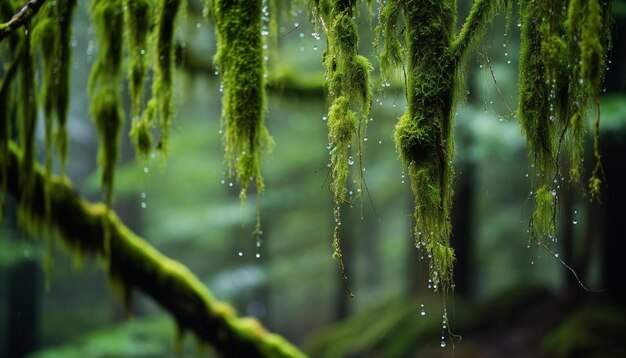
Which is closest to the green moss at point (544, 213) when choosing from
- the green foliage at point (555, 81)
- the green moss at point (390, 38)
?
the green foliage at point (555, 81)

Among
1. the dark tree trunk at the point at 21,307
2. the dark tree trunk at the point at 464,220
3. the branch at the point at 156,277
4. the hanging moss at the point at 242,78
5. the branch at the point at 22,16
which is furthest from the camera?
the dark tree trunk at the point at 21,307

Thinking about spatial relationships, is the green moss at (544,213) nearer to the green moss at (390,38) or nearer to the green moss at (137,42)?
the green moss at (390,38)

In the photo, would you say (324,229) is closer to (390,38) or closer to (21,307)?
(21,307)

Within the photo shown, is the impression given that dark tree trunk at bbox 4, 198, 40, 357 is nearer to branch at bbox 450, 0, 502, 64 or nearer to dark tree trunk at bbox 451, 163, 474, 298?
dark tree trunk at bbox 451, 163, 474, 298

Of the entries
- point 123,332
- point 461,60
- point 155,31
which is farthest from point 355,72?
point 123,332

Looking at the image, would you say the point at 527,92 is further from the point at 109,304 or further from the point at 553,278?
the point at 553,278
